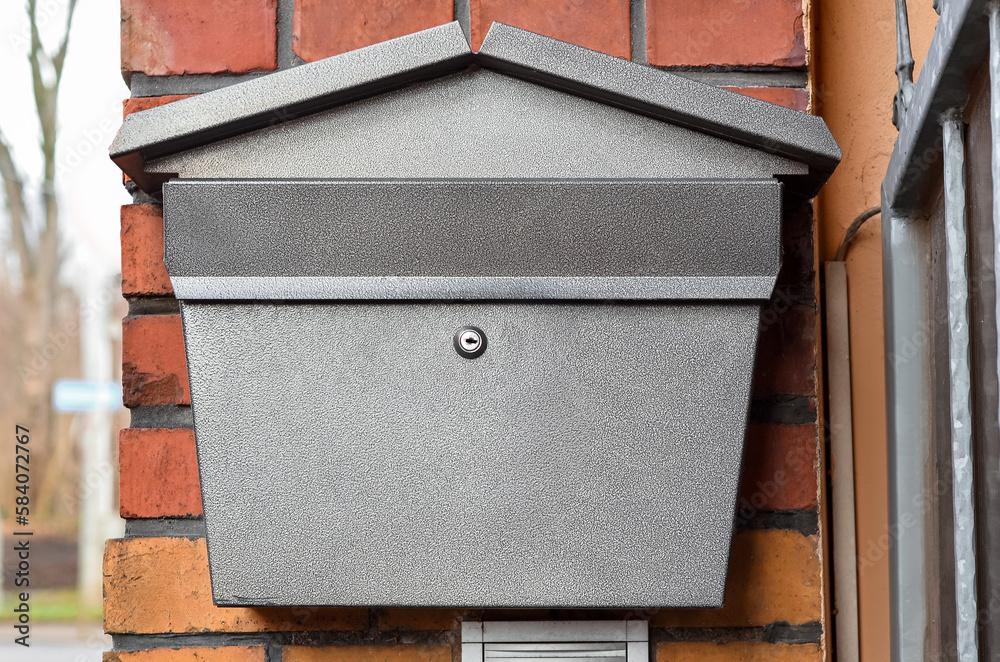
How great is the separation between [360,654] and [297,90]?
447 mm

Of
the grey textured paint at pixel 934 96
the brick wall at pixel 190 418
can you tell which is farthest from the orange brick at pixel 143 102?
the grey textured paint at pixel 934 96

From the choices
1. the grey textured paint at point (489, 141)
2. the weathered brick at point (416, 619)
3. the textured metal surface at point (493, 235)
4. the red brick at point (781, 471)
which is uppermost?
the grey textured paint at point (489, 141)

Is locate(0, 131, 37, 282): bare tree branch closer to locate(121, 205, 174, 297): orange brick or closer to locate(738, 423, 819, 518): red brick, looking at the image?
locate(121, 205, 174, 297): orange brick

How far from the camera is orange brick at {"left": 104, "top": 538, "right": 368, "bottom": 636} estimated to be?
0.63 m

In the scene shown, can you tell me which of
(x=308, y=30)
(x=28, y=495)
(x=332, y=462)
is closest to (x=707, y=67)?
(x=308, y=30)

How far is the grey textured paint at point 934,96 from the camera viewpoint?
35 centimetres

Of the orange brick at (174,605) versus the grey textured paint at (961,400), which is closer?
the grey textured paint at (961,400)

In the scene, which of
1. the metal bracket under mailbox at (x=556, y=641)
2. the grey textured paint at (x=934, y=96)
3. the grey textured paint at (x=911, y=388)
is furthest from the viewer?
the metal bracket under mailbox at (x=556, y=641)

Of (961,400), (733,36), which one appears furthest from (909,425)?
(733,36)

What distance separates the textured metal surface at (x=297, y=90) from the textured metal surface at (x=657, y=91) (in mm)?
34

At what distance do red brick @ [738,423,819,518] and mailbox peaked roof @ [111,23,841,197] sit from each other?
234mm

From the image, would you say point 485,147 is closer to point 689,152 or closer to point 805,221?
point 689,152

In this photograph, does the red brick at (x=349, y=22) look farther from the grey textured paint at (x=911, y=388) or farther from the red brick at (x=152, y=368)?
the grey textured paint at (x=911, y=388)

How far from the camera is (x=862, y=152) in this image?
76cm
